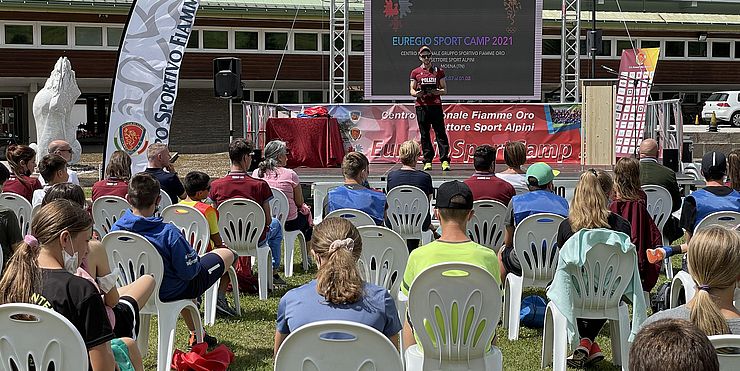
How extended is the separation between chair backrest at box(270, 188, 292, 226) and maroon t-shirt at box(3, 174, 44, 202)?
2.16 m

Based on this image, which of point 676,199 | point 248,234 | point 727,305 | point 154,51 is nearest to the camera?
point 727,305

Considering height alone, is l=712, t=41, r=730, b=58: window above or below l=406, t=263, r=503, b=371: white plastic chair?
above

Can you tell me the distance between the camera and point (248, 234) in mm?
7469

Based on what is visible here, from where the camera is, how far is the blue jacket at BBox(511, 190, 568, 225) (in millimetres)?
6355

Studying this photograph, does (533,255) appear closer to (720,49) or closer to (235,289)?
(235,289)

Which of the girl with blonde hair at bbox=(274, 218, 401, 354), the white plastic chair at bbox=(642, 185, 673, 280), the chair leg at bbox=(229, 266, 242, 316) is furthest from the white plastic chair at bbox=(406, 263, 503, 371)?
the white plastic chair at bbox=(642, 185, 673, 280)

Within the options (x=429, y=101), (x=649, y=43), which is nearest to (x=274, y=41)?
(x=649, y=43)

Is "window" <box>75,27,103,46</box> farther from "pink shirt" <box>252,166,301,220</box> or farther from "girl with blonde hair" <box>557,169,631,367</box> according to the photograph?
"girl with blonde hair" <box>557,169,631,367</box>

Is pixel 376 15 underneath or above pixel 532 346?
above

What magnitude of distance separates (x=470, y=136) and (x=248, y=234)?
926 centimetres

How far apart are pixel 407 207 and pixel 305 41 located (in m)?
25.7

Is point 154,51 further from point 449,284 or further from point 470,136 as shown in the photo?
point 449,284

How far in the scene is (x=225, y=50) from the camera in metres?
32.6

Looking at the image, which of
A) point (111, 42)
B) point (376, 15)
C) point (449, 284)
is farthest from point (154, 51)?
point (111, 42)
